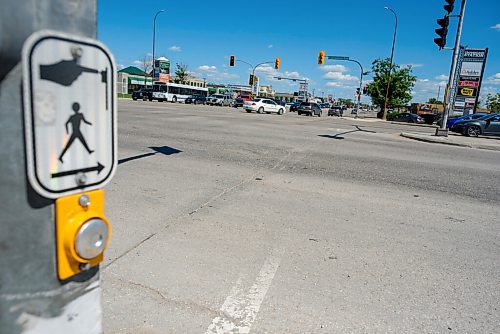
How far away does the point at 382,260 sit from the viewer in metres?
3.45

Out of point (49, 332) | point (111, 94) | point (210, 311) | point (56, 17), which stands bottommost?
point (210, 311)

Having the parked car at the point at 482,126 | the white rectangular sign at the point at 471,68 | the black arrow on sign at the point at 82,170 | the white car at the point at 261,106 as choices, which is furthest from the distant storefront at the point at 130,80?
the black arrow on sign at the point at 82,170

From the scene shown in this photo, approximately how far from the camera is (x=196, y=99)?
51812 mm

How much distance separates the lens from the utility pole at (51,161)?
2.80 ft

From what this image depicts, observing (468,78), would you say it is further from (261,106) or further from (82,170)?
(82,170)

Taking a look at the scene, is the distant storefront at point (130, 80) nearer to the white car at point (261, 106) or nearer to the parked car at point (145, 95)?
the parked car at point (145, 95)

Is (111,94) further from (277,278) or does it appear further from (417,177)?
(417,177)

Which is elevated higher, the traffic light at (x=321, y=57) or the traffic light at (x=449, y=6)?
the traffic light at (x=321, y=57)

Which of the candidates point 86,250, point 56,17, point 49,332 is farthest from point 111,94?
point 49,332

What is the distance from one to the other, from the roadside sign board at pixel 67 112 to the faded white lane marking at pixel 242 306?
5.39ft

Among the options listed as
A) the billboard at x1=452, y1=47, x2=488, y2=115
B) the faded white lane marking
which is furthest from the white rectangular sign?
the faded white lane marking

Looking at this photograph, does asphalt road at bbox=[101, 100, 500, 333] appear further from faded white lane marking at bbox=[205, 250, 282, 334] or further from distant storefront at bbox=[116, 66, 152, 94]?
distant storefront at bbox=[116, 66, 152, 94]

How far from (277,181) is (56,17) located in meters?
5.63

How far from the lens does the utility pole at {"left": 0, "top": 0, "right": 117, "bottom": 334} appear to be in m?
0.85
